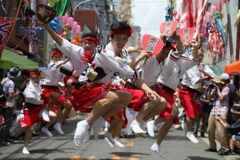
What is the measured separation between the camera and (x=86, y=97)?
586cm

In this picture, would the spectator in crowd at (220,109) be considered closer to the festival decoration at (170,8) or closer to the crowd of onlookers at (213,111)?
the crowd of onlookers at (213,111)

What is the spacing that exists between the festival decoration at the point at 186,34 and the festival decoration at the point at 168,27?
27.2 inches

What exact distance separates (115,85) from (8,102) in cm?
272

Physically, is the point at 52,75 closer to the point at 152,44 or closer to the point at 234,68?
the point at 152,44

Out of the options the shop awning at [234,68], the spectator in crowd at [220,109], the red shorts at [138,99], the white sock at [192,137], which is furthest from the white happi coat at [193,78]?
the red shorts at [138,99]

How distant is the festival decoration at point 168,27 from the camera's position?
21.1 ft

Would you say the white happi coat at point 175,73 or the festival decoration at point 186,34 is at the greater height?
the festival decoration at point 186,34

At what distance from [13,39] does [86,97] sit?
13238 millimetres

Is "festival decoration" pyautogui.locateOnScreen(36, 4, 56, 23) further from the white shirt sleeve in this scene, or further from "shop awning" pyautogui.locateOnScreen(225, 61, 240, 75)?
"shop awning" pyautogui.locateOnScreen(225, 61, 240, 75)

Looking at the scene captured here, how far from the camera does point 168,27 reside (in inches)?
256

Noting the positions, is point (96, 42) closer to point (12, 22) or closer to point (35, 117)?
point (12, 22)

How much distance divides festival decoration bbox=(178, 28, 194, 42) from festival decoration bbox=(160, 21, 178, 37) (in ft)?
2.27

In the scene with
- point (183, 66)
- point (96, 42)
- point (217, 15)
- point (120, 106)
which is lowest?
point (120, 106)

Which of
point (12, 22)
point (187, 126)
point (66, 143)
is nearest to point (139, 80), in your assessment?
point (12, 22)
